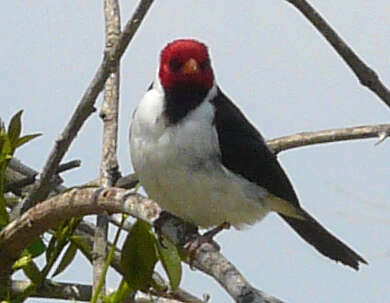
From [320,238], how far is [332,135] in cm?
75

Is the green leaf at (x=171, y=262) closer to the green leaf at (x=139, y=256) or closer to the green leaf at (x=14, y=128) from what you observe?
the green leaf at (x=139, y=256)

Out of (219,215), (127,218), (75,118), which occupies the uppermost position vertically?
(75,118)

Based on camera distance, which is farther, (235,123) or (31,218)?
(235,123)

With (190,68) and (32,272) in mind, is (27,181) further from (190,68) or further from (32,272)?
(190,68)

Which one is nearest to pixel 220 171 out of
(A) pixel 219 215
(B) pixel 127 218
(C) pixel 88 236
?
(A) pixel 219 215

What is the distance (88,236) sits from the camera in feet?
7.27

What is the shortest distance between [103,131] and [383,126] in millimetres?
511

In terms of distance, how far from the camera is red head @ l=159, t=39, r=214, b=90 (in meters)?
2.48

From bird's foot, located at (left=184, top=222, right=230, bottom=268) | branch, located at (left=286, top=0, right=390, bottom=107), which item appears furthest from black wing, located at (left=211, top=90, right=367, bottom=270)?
branch, located at (left=286, top=0, right=390, bottom=107)

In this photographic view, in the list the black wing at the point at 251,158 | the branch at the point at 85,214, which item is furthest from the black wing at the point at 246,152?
the branch at the point at 85,214

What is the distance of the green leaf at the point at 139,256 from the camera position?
175 cm

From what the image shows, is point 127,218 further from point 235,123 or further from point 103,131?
point 235,123

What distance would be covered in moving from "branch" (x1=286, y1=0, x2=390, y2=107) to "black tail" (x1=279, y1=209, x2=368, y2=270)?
0.89 m

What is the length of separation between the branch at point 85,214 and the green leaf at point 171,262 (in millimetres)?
51
